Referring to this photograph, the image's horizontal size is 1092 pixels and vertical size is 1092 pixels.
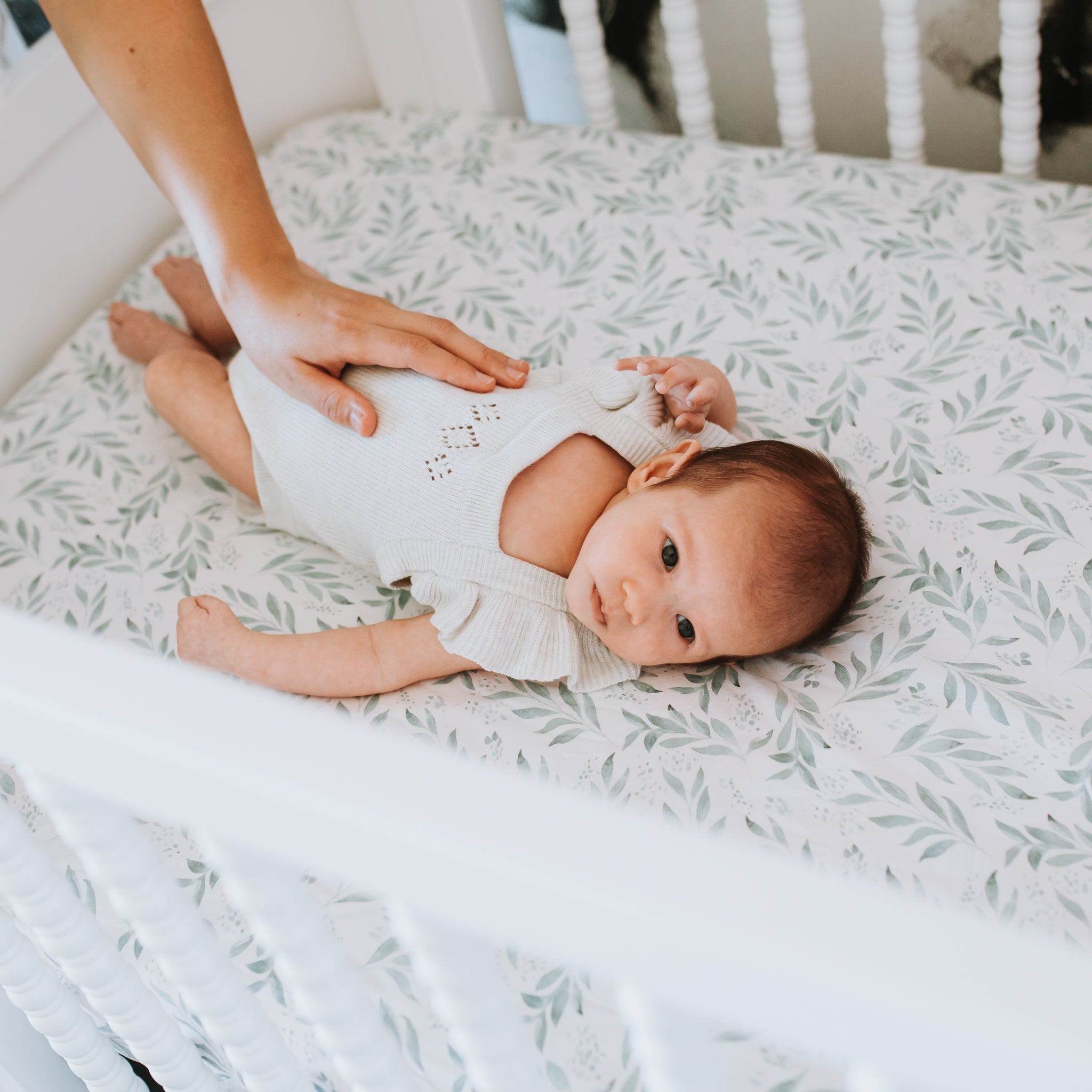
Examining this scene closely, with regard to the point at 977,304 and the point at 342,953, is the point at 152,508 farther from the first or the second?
the point at 977,304

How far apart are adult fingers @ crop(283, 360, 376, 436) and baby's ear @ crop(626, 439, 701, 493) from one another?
0.26 meters

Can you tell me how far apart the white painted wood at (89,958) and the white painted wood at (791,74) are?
4.12ft

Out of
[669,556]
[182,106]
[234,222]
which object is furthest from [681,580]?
[182,106]

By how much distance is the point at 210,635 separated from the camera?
3.17ft

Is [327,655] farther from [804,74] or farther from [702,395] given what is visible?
[804,74]

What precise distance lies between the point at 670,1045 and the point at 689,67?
4.44ft

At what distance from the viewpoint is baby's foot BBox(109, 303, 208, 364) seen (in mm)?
1302

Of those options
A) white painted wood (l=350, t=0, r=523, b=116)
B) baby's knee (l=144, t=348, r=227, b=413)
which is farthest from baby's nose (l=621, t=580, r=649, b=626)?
white painted wood (l=350, t=0, r=523, b=116)

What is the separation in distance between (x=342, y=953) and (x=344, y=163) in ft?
4.36

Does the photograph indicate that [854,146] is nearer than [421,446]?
No

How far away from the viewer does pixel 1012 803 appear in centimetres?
79

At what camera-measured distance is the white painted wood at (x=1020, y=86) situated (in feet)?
4.00

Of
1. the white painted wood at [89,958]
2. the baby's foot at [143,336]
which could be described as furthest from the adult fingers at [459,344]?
the white painted wood at [89,958]

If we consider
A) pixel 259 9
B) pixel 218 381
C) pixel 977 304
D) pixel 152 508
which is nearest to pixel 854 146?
pixel 977 304
